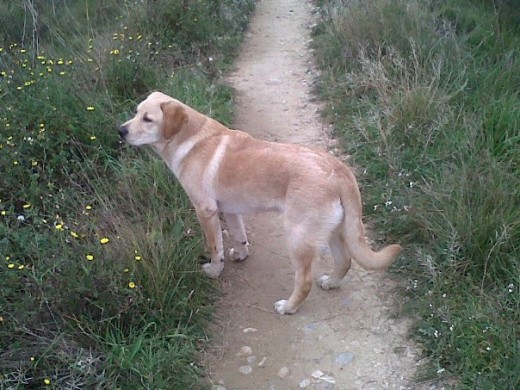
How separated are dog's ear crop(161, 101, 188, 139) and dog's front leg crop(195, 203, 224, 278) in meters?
0.54

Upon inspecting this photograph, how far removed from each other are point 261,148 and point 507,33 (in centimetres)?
406

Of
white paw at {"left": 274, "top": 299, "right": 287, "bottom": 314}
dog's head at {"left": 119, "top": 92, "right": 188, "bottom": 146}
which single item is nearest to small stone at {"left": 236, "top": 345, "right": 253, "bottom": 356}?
white paw at {"left": 274, "top": 299, "right": 287, "bottom": 314}

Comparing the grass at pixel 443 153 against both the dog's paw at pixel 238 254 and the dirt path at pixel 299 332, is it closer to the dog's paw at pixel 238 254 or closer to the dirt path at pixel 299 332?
the dirt path at pixel 299 332

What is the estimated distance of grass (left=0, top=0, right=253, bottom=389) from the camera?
132 inches

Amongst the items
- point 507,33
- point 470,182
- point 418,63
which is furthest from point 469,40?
point 470,182

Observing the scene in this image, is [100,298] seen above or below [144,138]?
below

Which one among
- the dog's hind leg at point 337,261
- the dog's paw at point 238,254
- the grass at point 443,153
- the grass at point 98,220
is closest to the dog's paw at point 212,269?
the grass at point 98,220

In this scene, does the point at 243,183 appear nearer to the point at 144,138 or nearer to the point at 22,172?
the point at 144,138

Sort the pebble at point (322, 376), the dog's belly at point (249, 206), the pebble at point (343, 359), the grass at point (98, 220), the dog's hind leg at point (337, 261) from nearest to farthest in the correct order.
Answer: the grass at point (98, 220) < the pebble at point (322, 376) < the pebble at point (343, 359) < the dog's belly at point (249, 206) < the dog's hind leg at point (337, 261)

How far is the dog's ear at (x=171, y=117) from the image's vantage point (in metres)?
→ 4.02

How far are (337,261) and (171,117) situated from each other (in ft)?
4.75

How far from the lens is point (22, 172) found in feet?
15.7

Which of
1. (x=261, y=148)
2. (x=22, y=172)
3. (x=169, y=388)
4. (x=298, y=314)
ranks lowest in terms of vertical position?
(x=298, y=314)

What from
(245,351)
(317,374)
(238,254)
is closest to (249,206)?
(238,254)
